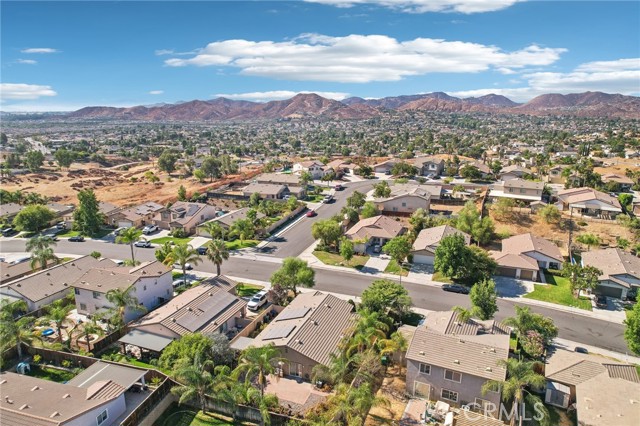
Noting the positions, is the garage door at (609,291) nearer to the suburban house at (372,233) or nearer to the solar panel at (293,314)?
the suburban house at (372,233)

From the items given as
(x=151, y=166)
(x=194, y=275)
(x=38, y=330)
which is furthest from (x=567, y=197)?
(x=151, y=166)

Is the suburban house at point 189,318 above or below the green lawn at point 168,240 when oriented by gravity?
above

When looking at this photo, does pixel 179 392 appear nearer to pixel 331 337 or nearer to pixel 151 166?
pixel 331 337

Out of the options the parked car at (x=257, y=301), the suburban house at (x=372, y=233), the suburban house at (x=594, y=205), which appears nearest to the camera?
the parked car at (x=257, y=301)

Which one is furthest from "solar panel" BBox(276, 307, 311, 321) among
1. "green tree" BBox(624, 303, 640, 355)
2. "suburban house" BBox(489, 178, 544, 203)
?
"suburban house" BBox(489, 178, 544, 203)

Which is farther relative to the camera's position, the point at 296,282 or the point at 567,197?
the point at 567,197

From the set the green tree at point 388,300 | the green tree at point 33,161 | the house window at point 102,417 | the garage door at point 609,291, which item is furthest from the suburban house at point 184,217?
the green tree at point 33,161

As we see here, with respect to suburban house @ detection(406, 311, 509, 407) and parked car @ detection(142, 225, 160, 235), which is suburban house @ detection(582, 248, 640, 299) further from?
parked car @ detection(142, 225, 160, 235)
